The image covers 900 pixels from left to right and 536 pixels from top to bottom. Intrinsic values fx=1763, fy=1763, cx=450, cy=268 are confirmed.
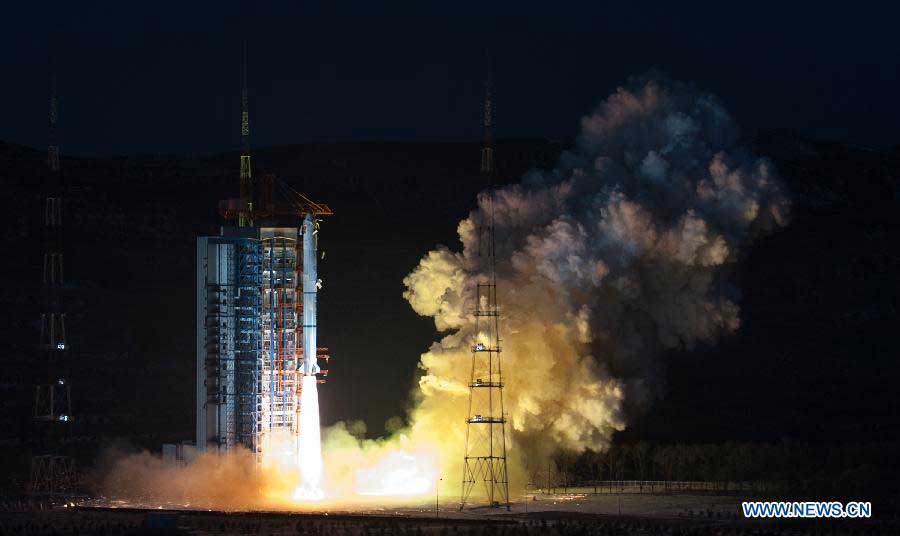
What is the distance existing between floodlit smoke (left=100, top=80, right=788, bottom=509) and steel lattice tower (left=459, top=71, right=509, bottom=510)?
39 centimetres

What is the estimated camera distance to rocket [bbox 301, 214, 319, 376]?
58.5 metres

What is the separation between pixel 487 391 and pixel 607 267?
228 inches

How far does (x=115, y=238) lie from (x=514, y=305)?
63906 millimetres

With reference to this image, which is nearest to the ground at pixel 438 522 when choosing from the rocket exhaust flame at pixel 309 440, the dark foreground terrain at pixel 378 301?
the rocket exhaust flame at pixel 309 440

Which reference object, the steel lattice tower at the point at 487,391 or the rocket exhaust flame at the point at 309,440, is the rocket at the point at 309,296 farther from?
the steel lattice tower at the point at 487,391

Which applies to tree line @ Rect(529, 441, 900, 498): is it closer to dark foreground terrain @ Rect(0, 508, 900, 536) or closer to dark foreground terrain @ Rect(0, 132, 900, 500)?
dark foreground terrain @ Rect(0, 132, 900, 500)

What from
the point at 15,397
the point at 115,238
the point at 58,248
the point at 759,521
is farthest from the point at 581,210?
the point at 115,238

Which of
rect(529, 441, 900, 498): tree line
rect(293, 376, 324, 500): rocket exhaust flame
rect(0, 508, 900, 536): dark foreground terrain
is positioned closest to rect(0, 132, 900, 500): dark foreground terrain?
rect(529, 441, 900, 498): tree line

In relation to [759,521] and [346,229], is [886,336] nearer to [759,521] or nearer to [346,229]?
[346,229]

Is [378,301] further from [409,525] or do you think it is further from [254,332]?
[409,525]

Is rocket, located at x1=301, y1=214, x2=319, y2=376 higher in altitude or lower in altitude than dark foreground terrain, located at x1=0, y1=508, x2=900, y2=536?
higher

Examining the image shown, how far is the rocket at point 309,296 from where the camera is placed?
58469 millimetres

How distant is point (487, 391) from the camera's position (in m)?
58.5

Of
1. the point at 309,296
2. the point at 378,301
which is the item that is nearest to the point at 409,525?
the point at 309,296
